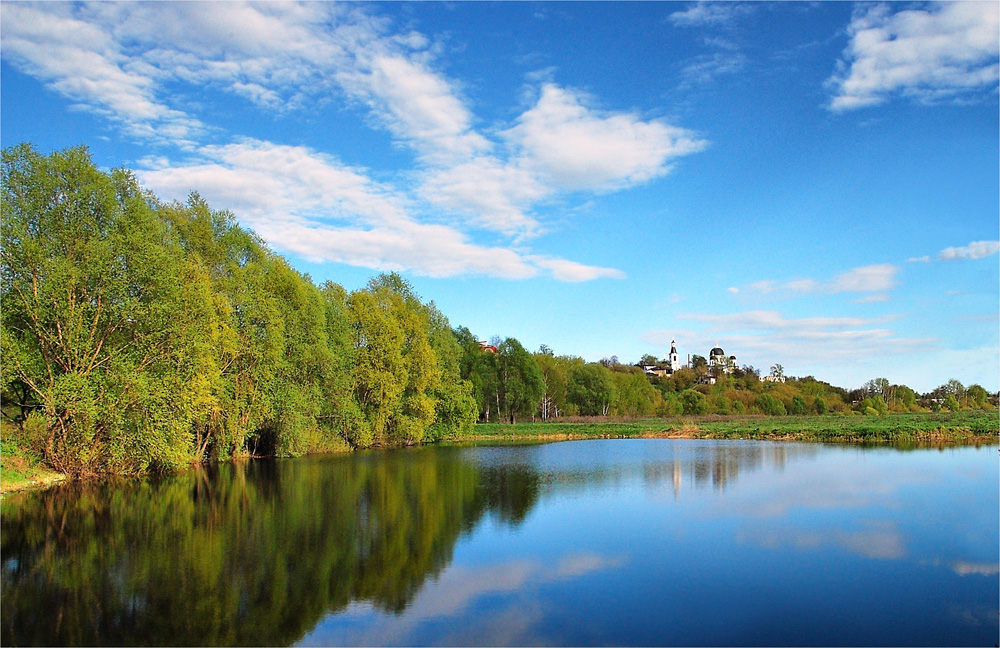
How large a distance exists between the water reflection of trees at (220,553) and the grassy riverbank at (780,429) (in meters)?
37.7

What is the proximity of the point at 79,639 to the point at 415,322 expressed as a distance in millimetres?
45468

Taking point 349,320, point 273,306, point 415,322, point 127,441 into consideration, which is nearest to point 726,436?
point 415,322

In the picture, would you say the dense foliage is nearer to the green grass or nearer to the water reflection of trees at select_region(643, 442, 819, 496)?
the green grass

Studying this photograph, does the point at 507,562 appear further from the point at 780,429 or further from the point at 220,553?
the point at 780,429

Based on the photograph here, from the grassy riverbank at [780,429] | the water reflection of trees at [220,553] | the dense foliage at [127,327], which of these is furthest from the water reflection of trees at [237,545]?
the grassy riverbank at [780,429]

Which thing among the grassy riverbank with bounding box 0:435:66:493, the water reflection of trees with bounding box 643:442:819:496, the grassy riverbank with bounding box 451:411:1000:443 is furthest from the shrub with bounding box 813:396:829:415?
the grassy riverbank with bounding box 0:435:66:493

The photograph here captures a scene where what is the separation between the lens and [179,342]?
28828 mm

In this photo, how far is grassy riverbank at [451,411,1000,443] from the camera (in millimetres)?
52750

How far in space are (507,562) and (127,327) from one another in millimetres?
21428

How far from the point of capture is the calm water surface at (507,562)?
11.1 m

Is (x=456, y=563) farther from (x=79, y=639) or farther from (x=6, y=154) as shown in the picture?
(x=6, y=154)

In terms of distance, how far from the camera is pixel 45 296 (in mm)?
25438

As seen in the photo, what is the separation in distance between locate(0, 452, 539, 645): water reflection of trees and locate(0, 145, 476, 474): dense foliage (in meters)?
3.13

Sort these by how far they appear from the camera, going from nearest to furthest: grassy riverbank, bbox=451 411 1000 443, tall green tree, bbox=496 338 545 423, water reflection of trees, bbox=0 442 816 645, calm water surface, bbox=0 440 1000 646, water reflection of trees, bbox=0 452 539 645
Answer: calm water surface, bbox=0 440 1000 646
water reflection of trees, bbox=0 452 539 645
water reflection of trees, bbox=0 442 816 645
grassy riverbank, bbox=451 411 1000 443
tall green tree, bbox=496 338 545 423
